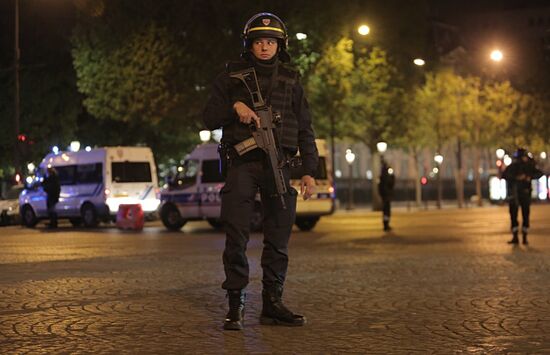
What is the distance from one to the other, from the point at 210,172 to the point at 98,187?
5.50 meters

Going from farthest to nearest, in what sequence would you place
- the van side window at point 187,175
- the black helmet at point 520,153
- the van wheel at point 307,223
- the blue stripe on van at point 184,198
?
the van side window at point 187,175, the blue stripe on van at point 184,198, the van wheel at point 307,223, the black helmet at point 520,153

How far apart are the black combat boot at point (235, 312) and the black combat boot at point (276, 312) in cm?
21

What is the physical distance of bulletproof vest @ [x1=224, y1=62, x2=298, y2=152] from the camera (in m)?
8.01

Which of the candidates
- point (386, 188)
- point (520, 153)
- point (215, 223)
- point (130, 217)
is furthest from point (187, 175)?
point (520, 153)

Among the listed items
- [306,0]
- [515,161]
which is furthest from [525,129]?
A: [515,161]

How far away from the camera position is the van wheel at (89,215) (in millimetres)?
33812

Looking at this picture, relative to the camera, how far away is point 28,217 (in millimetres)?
35344

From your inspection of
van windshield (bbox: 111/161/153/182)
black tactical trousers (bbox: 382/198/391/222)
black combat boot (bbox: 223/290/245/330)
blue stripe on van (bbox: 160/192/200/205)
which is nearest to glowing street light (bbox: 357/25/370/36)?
van windshield (bbox: 111/161/153/182)

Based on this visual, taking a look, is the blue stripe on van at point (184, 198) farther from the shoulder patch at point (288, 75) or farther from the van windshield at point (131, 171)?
the shoulder patch at point (288, 75)

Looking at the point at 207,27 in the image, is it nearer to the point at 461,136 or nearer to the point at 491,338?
the point at 461,136

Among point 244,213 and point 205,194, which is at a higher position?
point 205,194

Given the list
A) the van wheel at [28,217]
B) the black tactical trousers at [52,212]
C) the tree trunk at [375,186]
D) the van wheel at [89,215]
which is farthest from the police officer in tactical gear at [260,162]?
the tree trunk at [375,186]

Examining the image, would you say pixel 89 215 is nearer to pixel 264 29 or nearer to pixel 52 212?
pixel 52 212

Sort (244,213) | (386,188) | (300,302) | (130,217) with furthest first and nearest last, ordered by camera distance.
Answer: (130,217) < (386,188) < (300,302) < (244,213)
